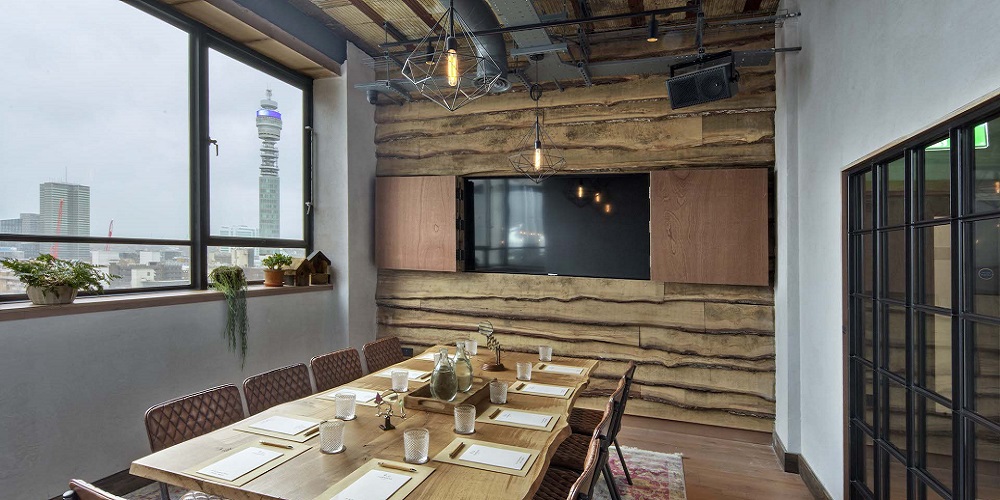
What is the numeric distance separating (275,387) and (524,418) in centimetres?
136

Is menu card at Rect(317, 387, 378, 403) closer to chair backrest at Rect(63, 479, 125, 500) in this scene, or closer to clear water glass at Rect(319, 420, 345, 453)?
clear water glass at Rect(319, 420, 345, 453)

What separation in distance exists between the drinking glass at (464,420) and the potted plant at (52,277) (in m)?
2.31

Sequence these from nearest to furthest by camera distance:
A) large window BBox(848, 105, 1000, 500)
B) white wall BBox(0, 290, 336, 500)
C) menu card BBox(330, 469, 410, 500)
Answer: menu card BBox(330, 469, 410, 500) → large window BBox(848, 105, 1000, 500) → white wall BBox(0, 290, 336, 500)

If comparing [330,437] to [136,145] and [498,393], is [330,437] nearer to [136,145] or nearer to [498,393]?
[498,393]

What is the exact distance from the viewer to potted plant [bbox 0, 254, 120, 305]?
Answer: 2.67 meters

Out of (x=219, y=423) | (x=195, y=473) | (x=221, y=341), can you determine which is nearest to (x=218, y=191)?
(x=221, y=341)

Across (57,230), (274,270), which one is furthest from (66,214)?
(274,270)

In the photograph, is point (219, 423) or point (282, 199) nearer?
point (219, 423)

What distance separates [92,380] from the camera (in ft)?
9.53

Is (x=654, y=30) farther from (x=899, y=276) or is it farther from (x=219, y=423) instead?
(x=219, y=423)

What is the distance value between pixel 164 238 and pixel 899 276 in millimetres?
4288

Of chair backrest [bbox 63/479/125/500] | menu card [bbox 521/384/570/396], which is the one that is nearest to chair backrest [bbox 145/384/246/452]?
chair backrest [bbox 63/479/125/500]

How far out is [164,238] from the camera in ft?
11.8

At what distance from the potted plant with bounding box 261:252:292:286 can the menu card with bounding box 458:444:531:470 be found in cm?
304
